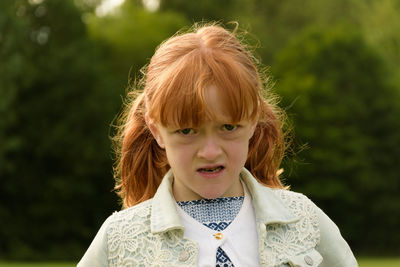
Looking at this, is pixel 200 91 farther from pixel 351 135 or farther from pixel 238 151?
pixel 351 135

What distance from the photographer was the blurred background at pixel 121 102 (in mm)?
39188

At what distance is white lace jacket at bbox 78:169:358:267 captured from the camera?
Result: 3.02 m

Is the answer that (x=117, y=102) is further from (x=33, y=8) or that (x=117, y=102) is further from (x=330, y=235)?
(x=330, y=235)

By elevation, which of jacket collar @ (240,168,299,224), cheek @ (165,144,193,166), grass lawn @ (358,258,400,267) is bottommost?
jacket collar @ (240,168,299,224)

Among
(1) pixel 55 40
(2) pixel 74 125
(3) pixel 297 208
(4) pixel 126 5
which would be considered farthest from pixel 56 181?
(3) pixel 297 208

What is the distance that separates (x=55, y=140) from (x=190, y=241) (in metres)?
37.0

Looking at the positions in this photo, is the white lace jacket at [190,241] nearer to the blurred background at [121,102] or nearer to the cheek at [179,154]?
the cheek at [179,154]

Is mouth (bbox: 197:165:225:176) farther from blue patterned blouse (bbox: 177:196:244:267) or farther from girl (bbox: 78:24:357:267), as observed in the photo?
blue patterned blouse (bbox: 177:196:244:267)

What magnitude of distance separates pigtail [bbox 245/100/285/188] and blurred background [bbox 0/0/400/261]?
3304cm

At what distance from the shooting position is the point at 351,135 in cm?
4306

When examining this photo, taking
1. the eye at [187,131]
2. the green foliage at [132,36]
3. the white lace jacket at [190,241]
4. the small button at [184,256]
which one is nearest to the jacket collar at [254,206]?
the white lace jacket at [190,241]

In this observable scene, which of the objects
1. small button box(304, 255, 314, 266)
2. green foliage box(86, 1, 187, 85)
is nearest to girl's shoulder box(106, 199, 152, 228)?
small button box(304, 255, 314, 266)

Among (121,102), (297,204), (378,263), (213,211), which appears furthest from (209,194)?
(121,102)

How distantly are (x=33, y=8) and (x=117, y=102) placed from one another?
624 centimetres
